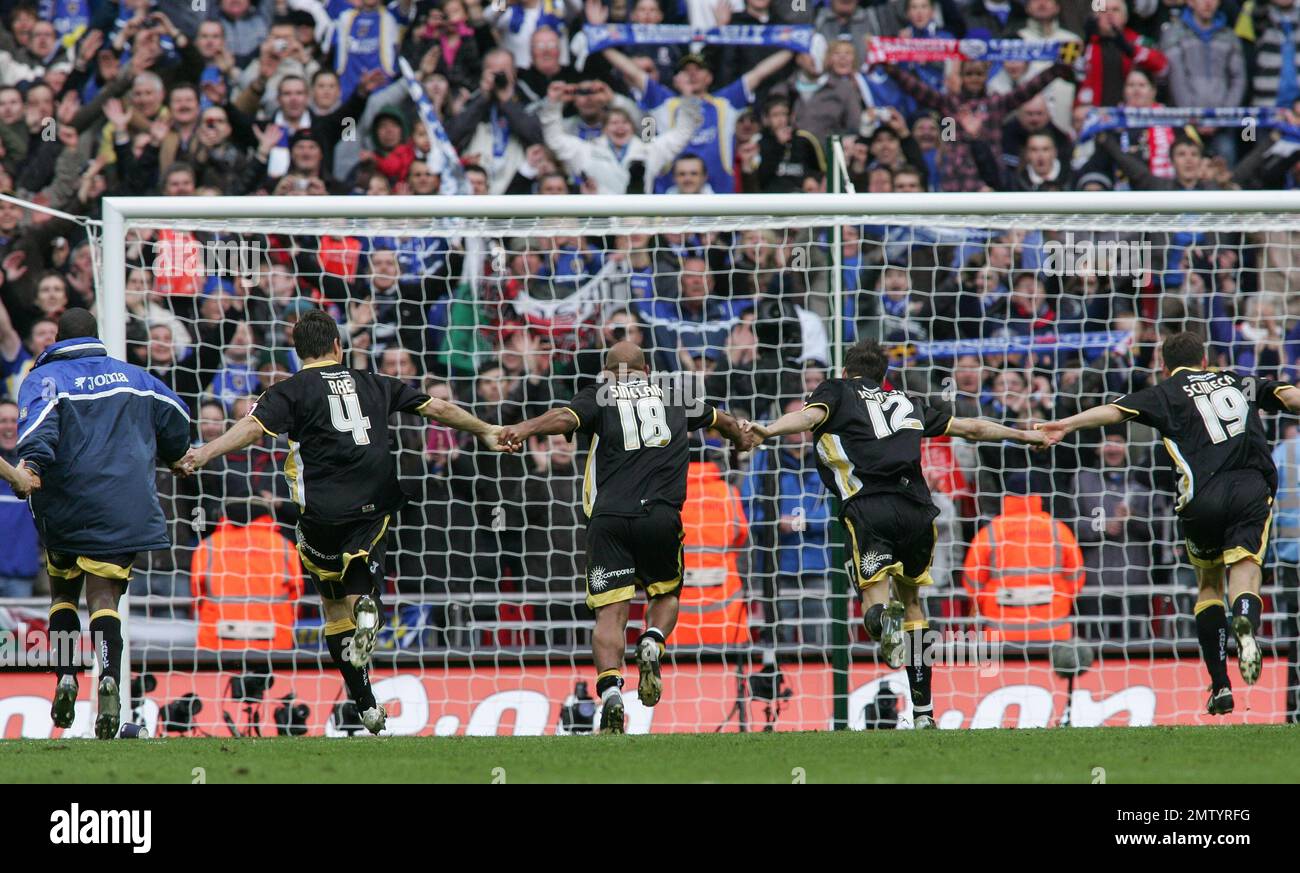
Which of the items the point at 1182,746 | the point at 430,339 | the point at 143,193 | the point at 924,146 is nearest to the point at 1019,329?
the point at 924,146

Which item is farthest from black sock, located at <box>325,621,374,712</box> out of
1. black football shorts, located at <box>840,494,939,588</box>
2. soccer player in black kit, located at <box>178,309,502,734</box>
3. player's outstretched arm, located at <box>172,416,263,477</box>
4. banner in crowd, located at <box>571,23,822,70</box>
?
→ banner in crowd, located at <box>571,23,822,70</box>

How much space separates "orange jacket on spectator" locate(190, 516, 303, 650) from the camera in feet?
33.7

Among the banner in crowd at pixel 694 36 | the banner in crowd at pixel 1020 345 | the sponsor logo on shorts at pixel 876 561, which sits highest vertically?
the banner in crowd at pixel 694 36

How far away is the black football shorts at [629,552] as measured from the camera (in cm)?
876

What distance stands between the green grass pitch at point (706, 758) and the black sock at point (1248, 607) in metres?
0.64

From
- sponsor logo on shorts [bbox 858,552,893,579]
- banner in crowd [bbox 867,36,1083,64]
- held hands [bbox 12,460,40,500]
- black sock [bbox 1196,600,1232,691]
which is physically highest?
banner in crowd [bbox 867,36,1083,64]

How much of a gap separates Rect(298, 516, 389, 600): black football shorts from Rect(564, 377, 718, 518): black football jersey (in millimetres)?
1168

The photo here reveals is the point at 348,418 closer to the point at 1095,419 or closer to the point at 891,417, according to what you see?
the point at 891,417

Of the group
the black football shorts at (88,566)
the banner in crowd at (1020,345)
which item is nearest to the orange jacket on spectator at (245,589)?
the black football shorts at (88,566)

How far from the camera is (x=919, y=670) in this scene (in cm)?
915

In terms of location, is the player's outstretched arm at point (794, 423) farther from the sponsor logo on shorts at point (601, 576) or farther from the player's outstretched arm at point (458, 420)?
the player's outstretched arm at point (458, 420)

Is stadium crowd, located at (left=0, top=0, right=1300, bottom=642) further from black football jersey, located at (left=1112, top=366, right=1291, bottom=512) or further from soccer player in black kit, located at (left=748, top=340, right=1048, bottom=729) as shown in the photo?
black football jersey, located at (left=1112, top=366, right=1291, bottom=512)

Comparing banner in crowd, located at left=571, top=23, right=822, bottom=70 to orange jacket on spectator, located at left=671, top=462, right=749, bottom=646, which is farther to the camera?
banner in crowd, located at left=571, top=23, right=822, bottom=70
